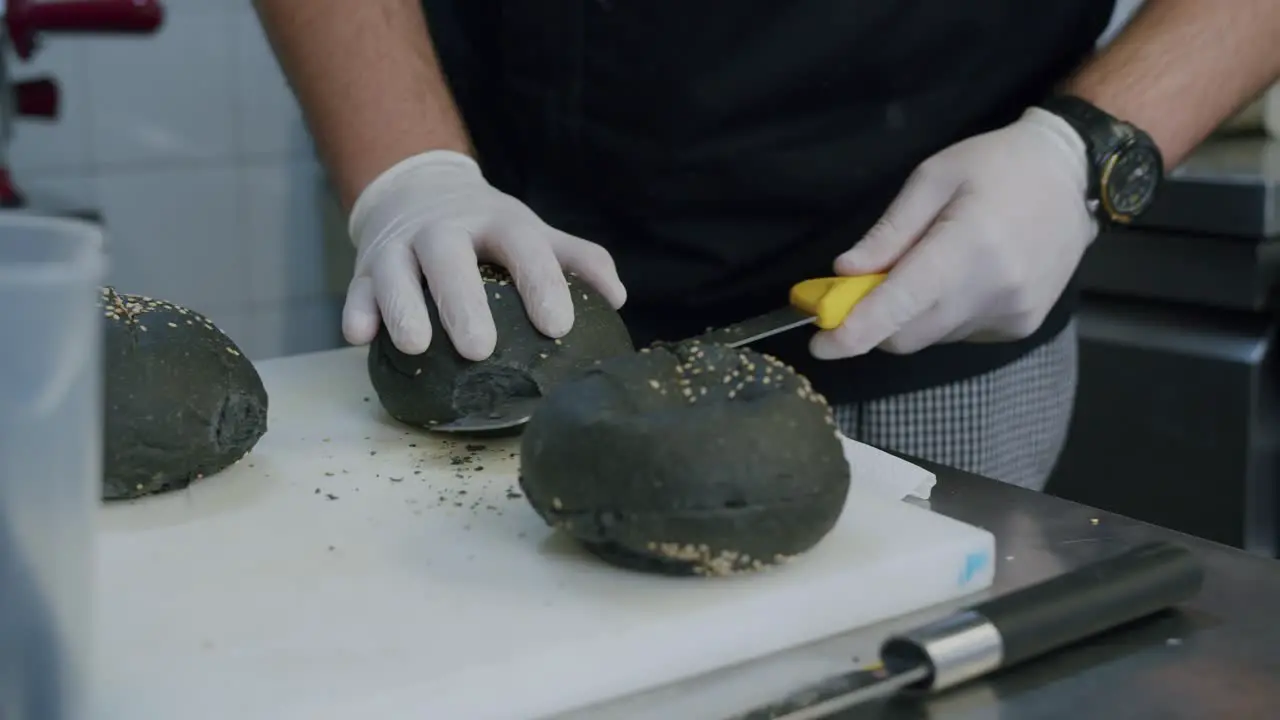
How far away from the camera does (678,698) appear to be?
68 cm

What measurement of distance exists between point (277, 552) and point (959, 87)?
0.74 meters

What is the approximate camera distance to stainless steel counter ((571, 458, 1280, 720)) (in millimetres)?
655

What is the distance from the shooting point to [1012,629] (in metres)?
0.67

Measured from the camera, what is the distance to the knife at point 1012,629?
0.64m

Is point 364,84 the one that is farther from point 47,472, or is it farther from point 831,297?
point 47,472

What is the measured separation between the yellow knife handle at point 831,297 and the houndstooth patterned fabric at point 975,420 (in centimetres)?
20

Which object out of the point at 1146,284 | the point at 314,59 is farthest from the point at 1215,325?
the point at 314,59

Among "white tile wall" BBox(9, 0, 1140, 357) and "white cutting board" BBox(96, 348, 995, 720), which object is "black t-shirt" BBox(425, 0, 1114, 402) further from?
"white tile wall" BBox(9, 0, 1140, 357)

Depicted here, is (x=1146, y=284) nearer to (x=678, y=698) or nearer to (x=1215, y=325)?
(x=1215, y=325)

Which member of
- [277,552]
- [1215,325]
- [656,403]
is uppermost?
[656,403]

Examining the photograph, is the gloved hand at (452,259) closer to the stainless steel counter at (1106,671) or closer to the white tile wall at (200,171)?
the stainless steel counter at (1106,671)

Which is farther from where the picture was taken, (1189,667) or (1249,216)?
(1249,216)

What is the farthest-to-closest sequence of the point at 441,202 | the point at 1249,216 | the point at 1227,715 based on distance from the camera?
the point at 1249,216
the point at 441,202
the point at 1227,715

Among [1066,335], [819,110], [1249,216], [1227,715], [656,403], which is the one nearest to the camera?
[1227,715]
